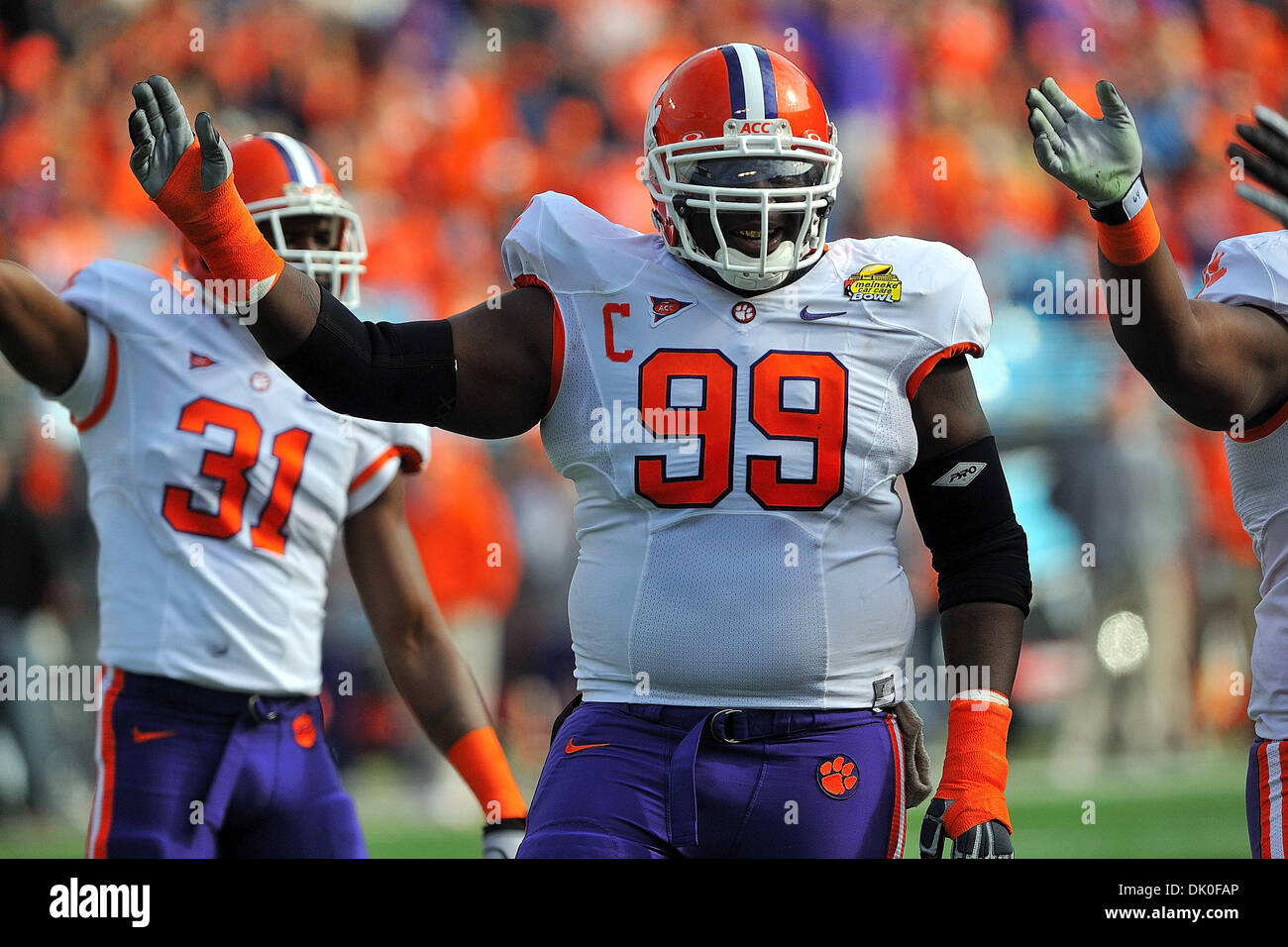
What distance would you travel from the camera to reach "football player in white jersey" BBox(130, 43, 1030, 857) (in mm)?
2426

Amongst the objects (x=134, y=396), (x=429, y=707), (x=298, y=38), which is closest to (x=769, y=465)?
(x=429, y=707)

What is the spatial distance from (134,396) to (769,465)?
5.27 feet

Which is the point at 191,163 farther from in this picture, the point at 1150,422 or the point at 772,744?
the point at 1150,422

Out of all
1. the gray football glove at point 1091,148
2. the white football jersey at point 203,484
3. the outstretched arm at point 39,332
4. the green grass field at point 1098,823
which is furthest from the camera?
the green grass field at point 1098,823

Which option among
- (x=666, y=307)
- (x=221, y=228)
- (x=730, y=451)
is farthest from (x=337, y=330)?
(x=730, y=451)

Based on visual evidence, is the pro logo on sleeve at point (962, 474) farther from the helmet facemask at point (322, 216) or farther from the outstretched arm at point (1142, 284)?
the helmet facemask at point (322, 216)

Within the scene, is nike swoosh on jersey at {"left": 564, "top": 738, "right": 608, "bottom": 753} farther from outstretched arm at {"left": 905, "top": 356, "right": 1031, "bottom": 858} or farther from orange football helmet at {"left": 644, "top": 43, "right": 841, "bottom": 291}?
orange football helmet at {"left": 644, "top": 43, "right": 841, "bottom": 291}

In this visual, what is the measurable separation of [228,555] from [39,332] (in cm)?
59

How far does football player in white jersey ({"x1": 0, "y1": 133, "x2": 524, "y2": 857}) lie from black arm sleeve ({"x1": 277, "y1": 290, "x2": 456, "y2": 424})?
2.76 feet

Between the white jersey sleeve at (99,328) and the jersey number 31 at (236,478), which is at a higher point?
the white jersey sleeve at (99,328)

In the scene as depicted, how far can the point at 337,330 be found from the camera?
2463 mm

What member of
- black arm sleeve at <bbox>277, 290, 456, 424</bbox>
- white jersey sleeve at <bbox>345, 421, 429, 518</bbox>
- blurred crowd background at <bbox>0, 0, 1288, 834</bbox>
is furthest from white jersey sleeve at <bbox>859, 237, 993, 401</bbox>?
blurred crowd background at <bbox>0, 0, 1288, 834</bbox>

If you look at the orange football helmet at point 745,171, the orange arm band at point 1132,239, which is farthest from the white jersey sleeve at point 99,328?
the orange arm band at point 1132,239

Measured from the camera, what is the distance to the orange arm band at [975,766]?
2.49 m
